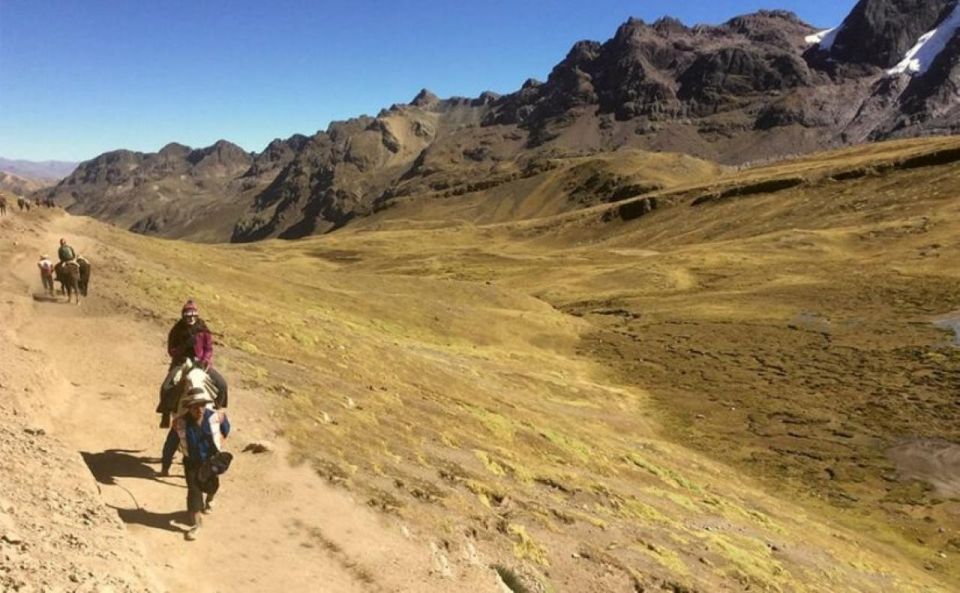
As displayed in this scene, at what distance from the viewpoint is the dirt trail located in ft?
36.2

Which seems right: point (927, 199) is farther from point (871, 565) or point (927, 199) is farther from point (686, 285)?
point (871, 565)

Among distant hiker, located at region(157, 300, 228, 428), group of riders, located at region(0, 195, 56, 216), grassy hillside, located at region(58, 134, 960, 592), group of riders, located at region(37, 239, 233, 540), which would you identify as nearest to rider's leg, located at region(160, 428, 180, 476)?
group of riders, located at region(37, 239, 233, 540)

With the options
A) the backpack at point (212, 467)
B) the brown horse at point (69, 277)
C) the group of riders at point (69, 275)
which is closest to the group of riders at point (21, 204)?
the group of riders at point (69, 275)

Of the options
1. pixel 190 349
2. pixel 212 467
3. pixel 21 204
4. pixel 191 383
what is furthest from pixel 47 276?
pixel 21 204

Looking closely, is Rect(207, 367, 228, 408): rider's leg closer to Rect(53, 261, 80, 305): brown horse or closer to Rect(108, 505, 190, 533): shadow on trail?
Rect(108, 505, 190, 533): shadow on trail

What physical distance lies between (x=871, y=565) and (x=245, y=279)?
36498 mm

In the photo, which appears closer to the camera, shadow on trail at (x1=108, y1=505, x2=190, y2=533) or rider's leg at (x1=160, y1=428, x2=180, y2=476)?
shadow on trail at (x1=108, y1=505, x2=190, y2=533)

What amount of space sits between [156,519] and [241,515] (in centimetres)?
140

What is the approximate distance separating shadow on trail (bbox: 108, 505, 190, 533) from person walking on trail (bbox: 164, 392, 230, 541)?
23 centimetres

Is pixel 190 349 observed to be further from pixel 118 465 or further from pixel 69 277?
pixel 69 277

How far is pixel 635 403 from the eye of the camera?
1569 inches

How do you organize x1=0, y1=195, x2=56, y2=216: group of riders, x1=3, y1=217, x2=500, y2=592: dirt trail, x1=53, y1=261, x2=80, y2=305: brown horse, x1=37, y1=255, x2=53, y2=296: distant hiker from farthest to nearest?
x1=0, y1=195, x2=56, y2=216: group of riders
x1=37, y1=255, x2=53, y2=296: distant hiker
x1=53, y1=261, x2=80, y2=305: brown horse
x1=3, y1=217, x2=500, y2=592: dirt trail

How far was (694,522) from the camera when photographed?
2089 cm

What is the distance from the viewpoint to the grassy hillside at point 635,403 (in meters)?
16.9
